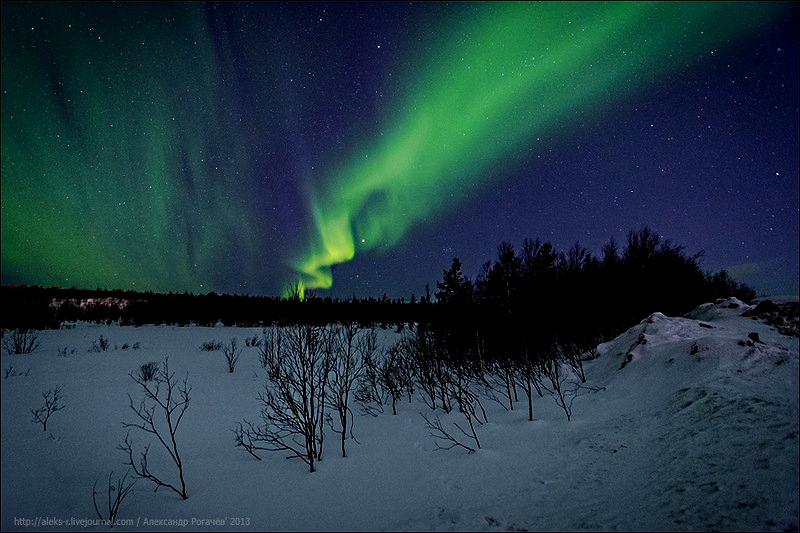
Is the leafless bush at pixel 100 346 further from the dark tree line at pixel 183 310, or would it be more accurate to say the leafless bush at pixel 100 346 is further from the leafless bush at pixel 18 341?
the leafless bush at pixel 18 341

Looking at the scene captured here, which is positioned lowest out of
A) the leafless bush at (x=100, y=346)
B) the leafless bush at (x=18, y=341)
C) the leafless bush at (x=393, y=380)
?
the leafless bush at (x=393, y=380)

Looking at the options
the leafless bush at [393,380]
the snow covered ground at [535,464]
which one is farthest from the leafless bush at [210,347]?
the leafless bush at [393,380]

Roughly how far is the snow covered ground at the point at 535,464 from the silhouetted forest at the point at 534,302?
644 cm

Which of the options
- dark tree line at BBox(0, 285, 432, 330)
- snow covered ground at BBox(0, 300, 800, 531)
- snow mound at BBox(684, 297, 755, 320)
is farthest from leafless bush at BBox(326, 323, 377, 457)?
snow mound at BBox(684, 297, 755, 320)

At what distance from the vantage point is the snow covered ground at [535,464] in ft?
13.2

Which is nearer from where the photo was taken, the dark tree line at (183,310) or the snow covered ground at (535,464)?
the snow covered ground at (535,464)

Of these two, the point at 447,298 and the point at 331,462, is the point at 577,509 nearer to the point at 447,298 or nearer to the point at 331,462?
the point at 331,462

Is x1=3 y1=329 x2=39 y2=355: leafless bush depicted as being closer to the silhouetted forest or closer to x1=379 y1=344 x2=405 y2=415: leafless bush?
the silhouetted forest

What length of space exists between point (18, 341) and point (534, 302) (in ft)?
93.2

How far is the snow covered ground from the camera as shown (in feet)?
13.2

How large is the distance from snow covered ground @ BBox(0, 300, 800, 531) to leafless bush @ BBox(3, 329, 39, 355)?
50cm

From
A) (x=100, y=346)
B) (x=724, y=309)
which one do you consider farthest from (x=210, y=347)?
(x=724, y=309)

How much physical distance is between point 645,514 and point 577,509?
0.86 metres

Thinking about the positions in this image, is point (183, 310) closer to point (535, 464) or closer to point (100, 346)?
point (100, 346)
